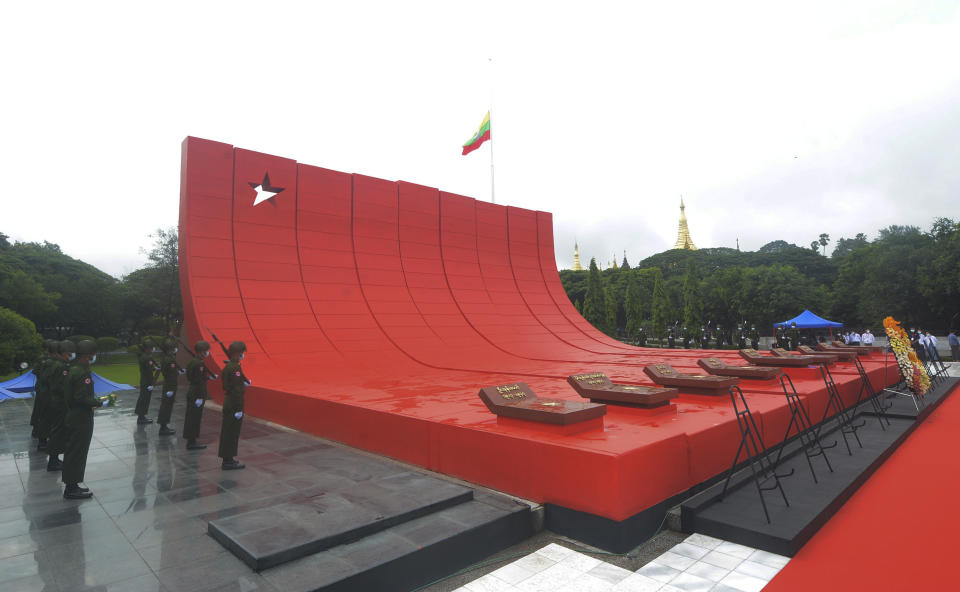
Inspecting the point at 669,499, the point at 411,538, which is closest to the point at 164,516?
the point at 411,538

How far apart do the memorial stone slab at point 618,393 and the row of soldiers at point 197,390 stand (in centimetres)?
337

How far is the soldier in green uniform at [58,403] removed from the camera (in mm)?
4496

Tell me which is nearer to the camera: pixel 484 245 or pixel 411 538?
pixel 411 538

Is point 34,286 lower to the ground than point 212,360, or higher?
higher

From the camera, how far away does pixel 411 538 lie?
9.78 ft

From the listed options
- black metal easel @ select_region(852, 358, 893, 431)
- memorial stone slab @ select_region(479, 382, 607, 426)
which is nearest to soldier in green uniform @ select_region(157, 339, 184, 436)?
memorial stone slab @ select_region(479, 382, 607, 426)

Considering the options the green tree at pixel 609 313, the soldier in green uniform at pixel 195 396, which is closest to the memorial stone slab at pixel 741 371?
the soldier in green uniform at pixel 195 396

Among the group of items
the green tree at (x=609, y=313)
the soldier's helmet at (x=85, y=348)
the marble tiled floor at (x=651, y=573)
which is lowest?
the marble tiled floor at (x=651, y=573)

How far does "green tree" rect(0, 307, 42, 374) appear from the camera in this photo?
1434cm

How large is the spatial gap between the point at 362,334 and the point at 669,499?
8736 millimetres

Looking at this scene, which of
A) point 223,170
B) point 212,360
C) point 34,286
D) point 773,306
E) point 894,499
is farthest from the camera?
point 773,306

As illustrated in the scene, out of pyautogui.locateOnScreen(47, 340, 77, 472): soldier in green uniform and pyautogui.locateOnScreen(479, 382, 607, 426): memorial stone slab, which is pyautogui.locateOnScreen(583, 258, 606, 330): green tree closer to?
pyautogui.locateOnScreen(479, 382, 607, 426): memorial stone slab

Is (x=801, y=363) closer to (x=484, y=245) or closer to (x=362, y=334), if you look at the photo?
(x=362, y=334)

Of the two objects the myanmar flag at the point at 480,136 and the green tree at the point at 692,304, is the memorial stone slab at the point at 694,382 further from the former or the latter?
the green tree at the point at 692,304
